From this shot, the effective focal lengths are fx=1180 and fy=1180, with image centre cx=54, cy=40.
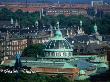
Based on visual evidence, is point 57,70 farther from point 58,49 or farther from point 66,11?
point 66,11

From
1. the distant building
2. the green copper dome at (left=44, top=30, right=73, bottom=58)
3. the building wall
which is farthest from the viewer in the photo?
the distant building

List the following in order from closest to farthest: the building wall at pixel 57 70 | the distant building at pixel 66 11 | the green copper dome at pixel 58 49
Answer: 1. the building wall at pixel 57 70
2. the green copper dome at pixel 58 49
3. the distant building at pixel 66 11

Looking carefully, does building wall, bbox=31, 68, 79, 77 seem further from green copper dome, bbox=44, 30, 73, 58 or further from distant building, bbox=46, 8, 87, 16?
distant building, bbox=46, 8, 87, 16

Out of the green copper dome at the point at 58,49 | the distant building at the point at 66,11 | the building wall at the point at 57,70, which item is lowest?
the distant building at the point at 66,11

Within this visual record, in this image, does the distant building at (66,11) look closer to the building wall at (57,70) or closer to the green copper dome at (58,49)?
the green copper dome at (58,49)

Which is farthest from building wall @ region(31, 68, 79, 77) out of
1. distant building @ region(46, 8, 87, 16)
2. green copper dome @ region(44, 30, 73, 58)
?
distant building @ region(46, 8, 87, 16)

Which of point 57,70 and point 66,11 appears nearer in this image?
point 57,70

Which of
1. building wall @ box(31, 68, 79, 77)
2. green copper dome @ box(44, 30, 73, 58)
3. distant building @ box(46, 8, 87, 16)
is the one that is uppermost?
green copper dome @ box(44, 30, 73, 58)

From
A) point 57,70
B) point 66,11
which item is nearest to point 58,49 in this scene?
point 57,70

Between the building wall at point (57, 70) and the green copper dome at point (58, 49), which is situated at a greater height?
the green copper dome at point (58, 49)

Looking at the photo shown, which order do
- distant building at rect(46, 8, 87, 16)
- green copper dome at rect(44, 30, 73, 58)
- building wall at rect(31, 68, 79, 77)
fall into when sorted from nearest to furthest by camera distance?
building wall at rect(31, 68, 79, 77) → green copper dome at rect(44, 30, 73, 58) → distant building at rect(46, 8, 87, 16)

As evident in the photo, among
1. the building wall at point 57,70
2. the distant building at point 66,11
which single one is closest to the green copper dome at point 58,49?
the building wall at point 57,70
